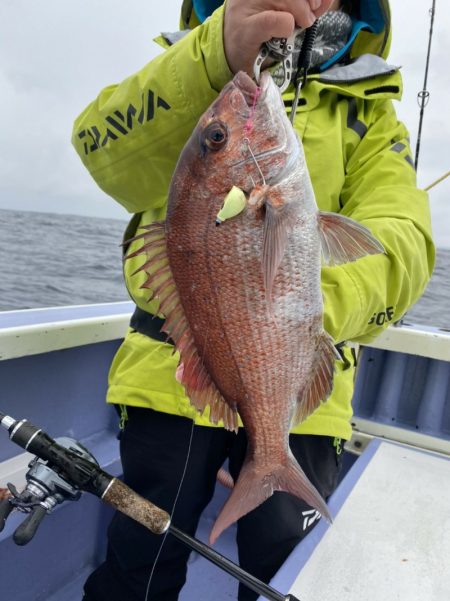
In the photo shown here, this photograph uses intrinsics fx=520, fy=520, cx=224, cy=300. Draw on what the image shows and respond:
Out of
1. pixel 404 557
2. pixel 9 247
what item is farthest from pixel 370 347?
pixel 9 247

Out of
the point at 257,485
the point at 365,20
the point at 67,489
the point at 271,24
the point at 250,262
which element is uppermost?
the point at 365,20

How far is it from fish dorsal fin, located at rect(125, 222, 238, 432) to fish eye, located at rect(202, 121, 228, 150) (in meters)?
0.21

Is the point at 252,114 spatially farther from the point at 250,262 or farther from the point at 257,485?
the point at 257,485

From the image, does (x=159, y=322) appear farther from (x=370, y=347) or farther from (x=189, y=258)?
(x=370, y=347)

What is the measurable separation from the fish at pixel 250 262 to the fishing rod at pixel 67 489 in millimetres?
192

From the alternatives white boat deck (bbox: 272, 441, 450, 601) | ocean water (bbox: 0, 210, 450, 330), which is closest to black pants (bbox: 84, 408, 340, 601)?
white boat deck (bbox: 272, 441, 450, 601)

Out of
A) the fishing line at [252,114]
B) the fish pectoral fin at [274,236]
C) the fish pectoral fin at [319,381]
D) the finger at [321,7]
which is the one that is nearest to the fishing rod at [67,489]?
the fish pectoral fin at [319,381]

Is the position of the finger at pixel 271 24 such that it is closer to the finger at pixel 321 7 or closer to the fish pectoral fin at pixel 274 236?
the finger at pixel 321 7

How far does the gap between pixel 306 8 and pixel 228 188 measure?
390 millimetres

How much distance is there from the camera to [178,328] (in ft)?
4.08

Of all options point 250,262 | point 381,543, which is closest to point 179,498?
point 381,543

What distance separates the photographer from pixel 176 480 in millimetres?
1649

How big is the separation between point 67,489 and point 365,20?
188cm

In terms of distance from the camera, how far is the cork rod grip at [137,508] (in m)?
1.31
